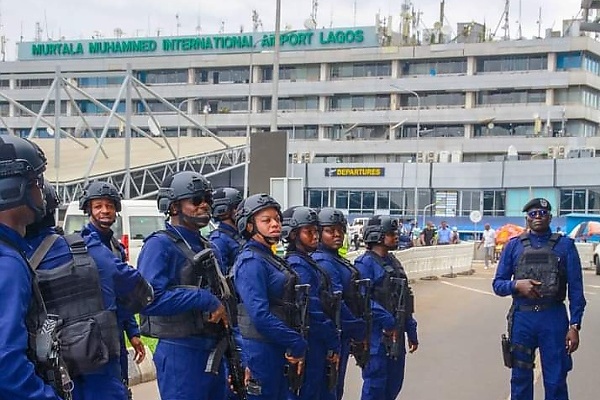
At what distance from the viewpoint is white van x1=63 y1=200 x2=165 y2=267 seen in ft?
52.6

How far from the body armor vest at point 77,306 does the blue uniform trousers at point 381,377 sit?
3.37 metres

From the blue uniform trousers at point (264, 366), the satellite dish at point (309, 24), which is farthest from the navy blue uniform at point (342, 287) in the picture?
the satellite dish at point (309, 24)

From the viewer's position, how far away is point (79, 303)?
3.54m

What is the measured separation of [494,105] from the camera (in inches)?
2447

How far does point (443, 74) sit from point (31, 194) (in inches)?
2464

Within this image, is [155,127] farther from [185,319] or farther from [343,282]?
[185,319]

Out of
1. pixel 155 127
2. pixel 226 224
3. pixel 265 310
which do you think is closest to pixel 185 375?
pixel 265 310

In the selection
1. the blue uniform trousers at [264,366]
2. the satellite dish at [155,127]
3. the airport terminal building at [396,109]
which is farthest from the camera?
the airport terminal building at [396,109]

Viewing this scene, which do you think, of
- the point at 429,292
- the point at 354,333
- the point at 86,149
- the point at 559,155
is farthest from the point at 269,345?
the point at 559,155

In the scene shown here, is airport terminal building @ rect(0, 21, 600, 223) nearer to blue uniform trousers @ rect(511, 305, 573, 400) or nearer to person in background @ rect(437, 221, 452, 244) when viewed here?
person in background @ rect(437, 221, 452, 244)

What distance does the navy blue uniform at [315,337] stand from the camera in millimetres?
5734

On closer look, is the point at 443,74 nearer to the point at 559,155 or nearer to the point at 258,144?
the point at 559,155

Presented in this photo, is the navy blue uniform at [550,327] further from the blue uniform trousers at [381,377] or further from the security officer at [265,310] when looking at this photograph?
the security officer at [265,310]

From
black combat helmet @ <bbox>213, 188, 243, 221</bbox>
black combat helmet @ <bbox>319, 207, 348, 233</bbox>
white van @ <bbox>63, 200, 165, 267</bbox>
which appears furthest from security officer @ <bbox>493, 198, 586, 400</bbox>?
white van @ <bbox>63, 200, 165, 267</bbox>
